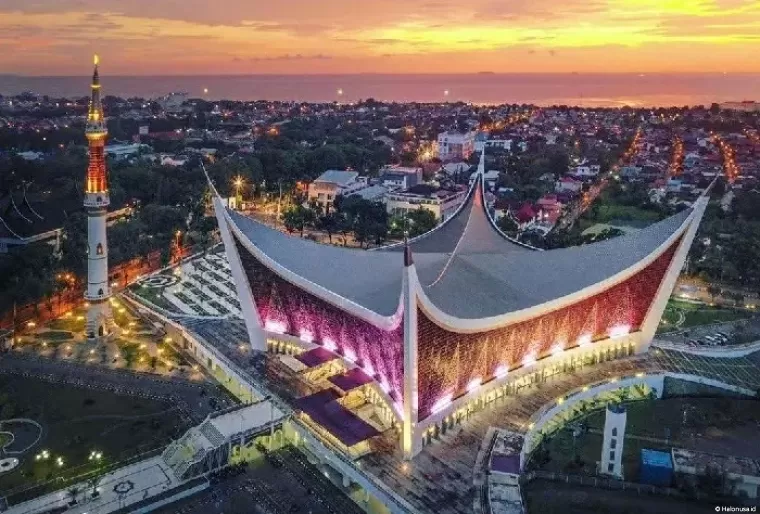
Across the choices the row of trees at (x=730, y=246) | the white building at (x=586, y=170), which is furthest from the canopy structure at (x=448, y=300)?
the white building at (x=586, y=170)

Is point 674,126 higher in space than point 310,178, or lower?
higher

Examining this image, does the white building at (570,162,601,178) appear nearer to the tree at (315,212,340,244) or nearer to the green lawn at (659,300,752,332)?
the tree at (315,212,340,244)

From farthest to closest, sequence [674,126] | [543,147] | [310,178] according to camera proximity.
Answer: [674,126] < [543,147] < [310,178]

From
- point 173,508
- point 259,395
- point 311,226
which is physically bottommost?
point 173,508

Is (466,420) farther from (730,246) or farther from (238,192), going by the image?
(238,192)

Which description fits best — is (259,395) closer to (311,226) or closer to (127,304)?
(127,304)

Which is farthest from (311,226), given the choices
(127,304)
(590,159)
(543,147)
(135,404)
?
(543,147)

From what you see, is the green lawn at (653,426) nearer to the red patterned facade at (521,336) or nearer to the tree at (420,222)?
the red patterned facade at (521,336)
